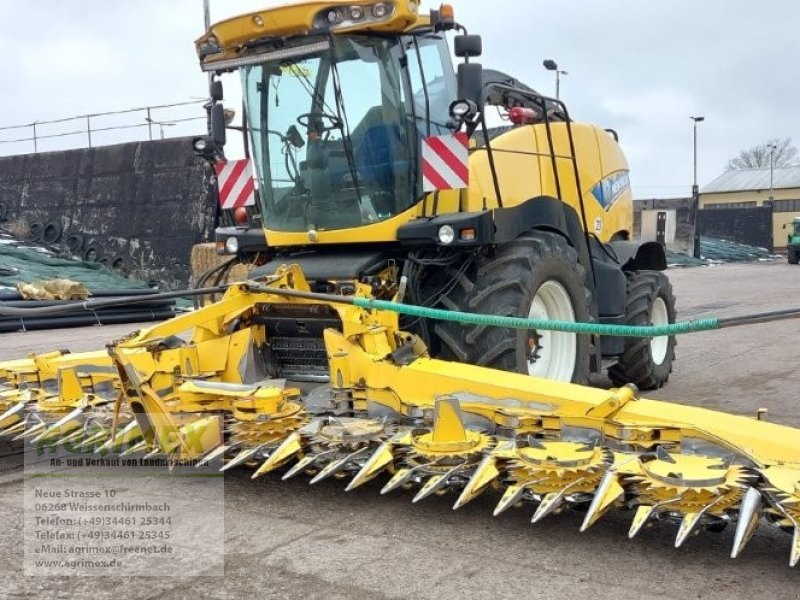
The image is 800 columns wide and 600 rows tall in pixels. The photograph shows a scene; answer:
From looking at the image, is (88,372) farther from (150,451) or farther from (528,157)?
(528,157)

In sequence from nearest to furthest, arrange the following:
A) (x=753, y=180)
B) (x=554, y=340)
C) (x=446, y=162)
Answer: (x=446, y=162) → (x=554, y=340) → (x=753, y=180)

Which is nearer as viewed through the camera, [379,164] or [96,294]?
[379,164]

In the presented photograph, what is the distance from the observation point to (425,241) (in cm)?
528

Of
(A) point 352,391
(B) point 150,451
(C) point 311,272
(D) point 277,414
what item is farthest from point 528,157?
(B) point 150,451

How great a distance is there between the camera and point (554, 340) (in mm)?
6066

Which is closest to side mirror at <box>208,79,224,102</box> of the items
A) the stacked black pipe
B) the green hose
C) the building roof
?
the green hose

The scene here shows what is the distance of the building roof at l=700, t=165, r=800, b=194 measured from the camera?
67.4m

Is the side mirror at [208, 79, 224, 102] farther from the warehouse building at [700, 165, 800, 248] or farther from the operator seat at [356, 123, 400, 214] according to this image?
the warehouse building at [700, 165, 800, 248]

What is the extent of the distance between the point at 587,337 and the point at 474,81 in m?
2.07

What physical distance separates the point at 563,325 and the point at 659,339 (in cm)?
454

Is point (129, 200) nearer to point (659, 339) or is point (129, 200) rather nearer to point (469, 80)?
point (659, 339)

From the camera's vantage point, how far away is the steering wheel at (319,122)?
5453 mm

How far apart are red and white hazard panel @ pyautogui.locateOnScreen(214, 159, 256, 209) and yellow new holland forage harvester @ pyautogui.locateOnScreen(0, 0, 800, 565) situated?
21cm

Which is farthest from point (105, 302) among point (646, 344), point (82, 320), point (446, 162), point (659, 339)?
point (82, 320)
